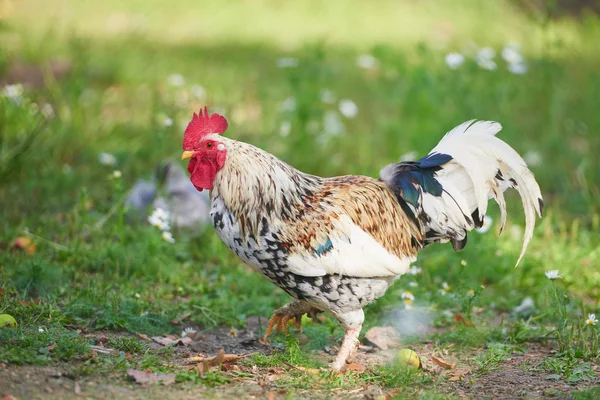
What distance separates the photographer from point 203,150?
12.7ft

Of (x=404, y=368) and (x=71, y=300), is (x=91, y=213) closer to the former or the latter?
(x=71, y=300)

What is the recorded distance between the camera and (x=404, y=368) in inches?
155

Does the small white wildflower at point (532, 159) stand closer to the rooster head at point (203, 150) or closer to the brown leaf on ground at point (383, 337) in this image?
the brown leaf on ground at point (383, 337)

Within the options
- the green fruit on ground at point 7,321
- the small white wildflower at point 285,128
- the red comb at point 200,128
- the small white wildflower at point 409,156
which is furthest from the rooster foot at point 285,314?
the small white wildflower at point 285,128

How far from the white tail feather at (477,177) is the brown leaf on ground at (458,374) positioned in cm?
78

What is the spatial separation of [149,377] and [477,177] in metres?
2.01

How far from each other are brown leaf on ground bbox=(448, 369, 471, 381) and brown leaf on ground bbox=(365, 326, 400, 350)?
51 cm

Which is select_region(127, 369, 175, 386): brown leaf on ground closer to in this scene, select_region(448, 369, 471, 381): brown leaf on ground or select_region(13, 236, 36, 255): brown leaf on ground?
select_region(448, 369, 471, 381): brown leaf on ground

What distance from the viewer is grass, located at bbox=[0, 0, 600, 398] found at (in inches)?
168

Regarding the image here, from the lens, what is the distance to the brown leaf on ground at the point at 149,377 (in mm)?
3518

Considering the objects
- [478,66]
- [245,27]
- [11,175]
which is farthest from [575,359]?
[245,27]

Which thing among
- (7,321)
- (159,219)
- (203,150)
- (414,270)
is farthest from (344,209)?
(7,321)

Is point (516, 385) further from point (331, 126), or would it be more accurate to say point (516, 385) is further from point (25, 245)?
point (331, 126)

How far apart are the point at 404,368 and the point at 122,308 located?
1.71 m
